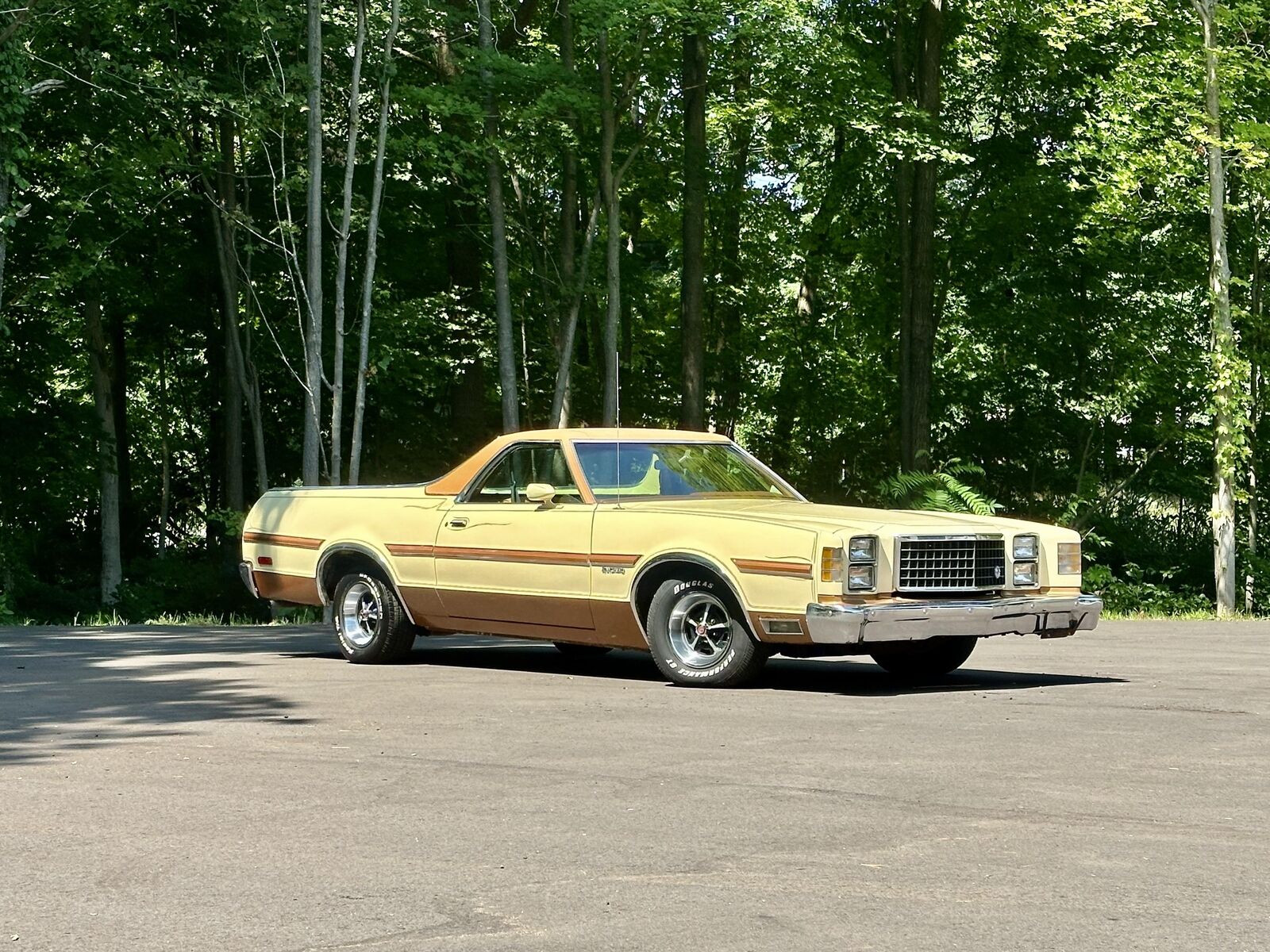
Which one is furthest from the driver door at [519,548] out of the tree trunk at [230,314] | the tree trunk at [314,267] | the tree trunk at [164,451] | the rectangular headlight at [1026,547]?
the tree trunk at [164,451]

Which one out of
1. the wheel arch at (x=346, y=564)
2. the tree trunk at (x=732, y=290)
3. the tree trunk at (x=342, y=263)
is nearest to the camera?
the wheel arch at (x=346, y=564)

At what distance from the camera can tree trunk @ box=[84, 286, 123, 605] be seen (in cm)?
3594

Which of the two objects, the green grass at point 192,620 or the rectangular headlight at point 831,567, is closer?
the rectangular headlight at point 831,567

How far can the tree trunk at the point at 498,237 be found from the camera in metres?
28.0

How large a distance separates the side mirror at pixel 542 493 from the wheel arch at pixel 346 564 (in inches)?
61.0

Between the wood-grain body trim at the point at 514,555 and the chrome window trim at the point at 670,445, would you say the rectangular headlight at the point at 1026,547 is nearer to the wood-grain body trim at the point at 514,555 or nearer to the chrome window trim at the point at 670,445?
the chrome window trim at the point at 670,445

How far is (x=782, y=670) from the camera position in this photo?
13.2m

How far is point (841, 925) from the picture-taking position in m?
5.41

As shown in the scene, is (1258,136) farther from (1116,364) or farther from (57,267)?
(57,267)

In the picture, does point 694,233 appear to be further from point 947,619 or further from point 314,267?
point 947,619

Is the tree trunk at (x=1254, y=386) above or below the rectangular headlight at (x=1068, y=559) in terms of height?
above

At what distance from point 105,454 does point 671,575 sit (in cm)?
2610

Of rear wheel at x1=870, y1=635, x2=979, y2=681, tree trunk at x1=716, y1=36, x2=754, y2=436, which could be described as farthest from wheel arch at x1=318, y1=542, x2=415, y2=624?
tree trunk at x1=716, y1=36, x2=754, y2=436

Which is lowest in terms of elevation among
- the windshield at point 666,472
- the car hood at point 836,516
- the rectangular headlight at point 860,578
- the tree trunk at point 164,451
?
the rectangular headlight at point 860,578
